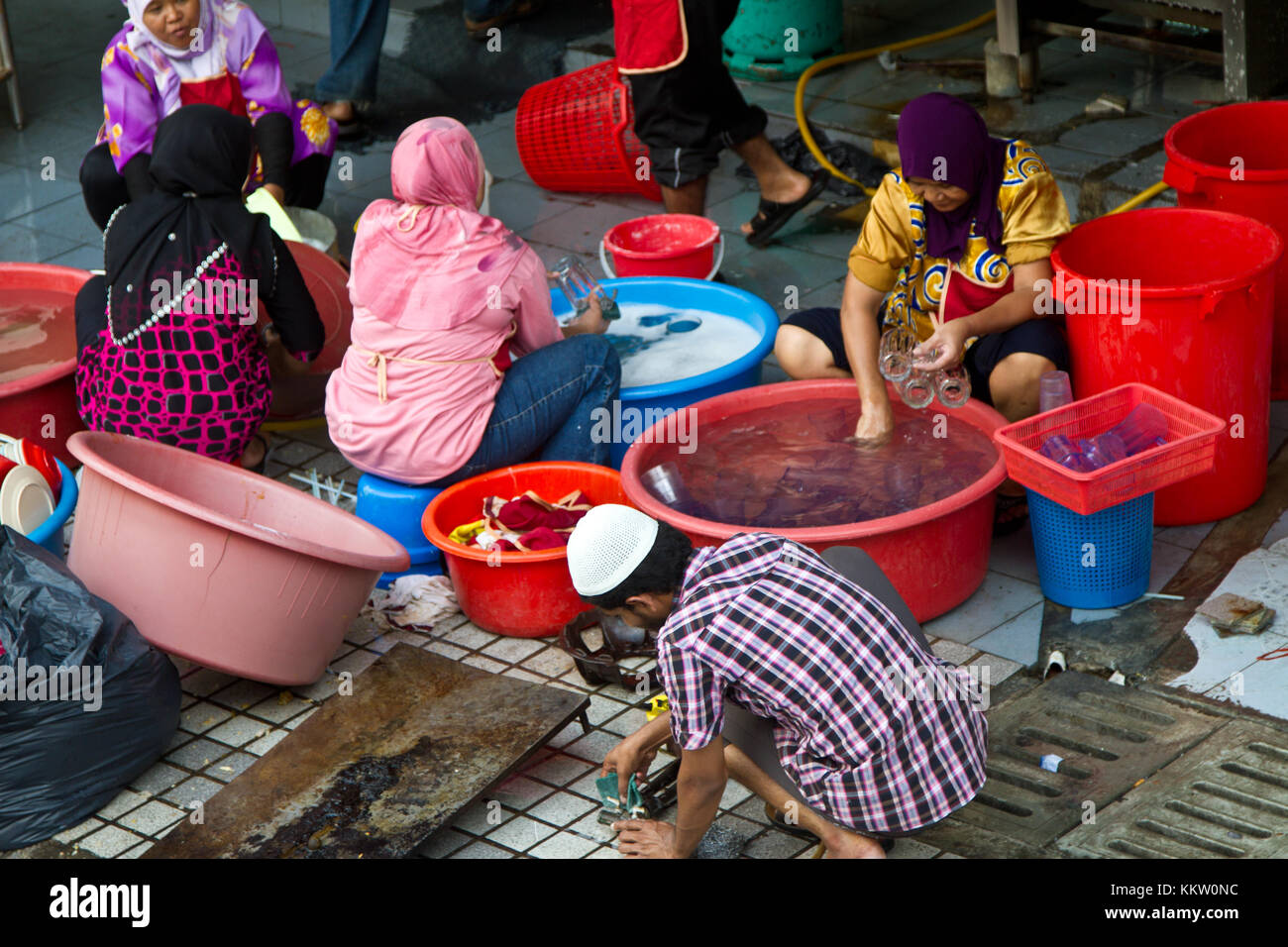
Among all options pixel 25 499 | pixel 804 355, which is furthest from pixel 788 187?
pixel 25 499

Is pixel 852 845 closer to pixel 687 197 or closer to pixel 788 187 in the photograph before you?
pixel 687 197

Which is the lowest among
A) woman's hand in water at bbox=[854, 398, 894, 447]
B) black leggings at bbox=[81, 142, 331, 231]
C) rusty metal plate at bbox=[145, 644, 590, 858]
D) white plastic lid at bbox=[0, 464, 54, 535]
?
rusty metal plate at bbox=[145, 644, 590, 858]

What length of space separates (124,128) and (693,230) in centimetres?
232

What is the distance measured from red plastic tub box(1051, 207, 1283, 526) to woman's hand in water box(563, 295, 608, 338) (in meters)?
1.51

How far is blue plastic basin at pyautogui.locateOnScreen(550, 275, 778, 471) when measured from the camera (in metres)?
5.06

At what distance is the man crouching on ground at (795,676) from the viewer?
10.3ft

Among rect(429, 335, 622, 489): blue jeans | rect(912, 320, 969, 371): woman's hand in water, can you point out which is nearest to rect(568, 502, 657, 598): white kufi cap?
rect(912, 320, 969, 371): woman's hand in water

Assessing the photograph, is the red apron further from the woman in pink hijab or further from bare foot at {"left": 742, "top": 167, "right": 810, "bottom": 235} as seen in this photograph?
the woman in pink hijab

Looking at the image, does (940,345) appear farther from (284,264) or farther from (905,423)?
(284,264)

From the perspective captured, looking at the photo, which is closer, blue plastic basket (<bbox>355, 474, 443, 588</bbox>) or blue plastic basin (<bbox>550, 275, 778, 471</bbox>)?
blue plastic basket (<bbox>355, 474, 443, 588</bbox>)

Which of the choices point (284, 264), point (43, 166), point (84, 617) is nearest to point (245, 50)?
point (284, 264)

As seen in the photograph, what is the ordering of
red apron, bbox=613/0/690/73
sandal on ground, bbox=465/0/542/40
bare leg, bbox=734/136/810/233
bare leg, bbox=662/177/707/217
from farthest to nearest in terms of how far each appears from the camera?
sandal on ground, bbox=465/0/542/40, bare leg, bbox=734/136/810/233, bare leg, bbox=662/177/707/217, red apron, bbox=613/0/690/73

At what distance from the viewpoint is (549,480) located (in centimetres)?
489

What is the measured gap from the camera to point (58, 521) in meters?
4.50
